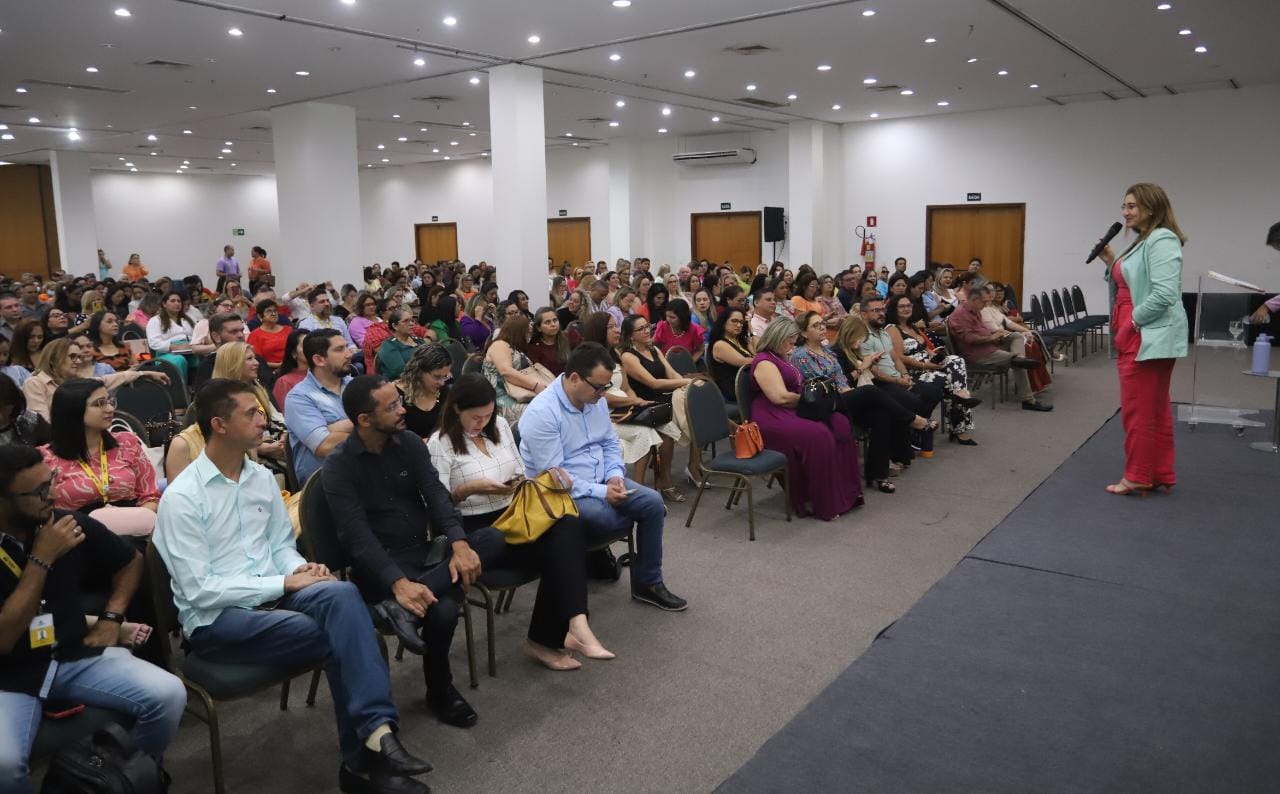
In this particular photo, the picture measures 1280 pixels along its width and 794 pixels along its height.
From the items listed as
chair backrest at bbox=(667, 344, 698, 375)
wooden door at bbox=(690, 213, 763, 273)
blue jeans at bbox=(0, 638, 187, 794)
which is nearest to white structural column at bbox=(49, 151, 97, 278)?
wooden door at bbox=(690, 213, 763, 273)

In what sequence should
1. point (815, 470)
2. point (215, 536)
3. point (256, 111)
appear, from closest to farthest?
1. point (215, 536)
2. point (815, 470)
3. point (256, 111)

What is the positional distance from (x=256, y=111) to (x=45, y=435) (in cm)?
1316

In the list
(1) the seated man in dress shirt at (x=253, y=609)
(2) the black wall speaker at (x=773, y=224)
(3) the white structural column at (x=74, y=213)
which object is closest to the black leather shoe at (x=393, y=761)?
(1) the seated man in dress shirt at (x=253, y=609)

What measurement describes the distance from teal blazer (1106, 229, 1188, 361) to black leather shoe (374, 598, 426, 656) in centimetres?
448

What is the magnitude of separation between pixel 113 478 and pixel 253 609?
1071 millimetres

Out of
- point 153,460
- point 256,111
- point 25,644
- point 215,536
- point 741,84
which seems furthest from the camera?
point 256,111

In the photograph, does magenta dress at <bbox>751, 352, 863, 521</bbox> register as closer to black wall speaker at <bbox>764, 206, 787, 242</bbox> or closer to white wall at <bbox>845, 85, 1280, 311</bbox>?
white wall at <bbox>845, 85, 1280, 311</bbox>

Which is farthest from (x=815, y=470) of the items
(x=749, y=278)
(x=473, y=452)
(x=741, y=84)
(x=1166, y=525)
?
(x=749, y=278)

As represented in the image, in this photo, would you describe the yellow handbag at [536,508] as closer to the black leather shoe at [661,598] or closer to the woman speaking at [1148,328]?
the black leather shoe at [661,598]

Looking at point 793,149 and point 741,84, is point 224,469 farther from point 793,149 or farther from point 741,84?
point 793,149

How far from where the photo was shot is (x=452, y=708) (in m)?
3.24

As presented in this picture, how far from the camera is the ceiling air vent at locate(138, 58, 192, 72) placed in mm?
11102

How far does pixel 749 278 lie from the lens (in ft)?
54.9

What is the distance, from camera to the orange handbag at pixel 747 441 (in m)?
5.40
